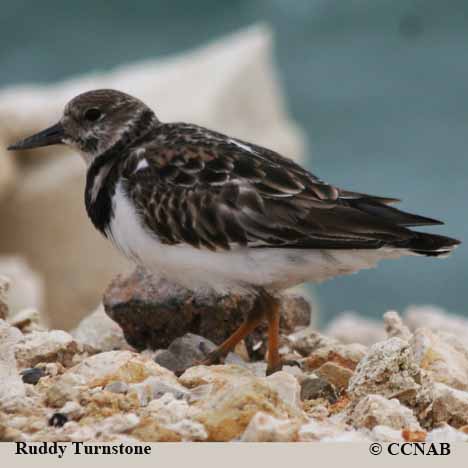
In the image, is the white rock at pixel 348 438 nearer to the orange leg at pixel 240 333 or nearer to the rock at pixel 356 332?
the orange leg at pixel 240 333

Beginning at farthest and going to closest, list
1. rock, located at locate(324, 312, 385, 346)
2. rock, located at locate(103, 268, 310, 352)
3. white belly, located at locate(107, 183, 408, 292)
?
rock, located at locate(324, 312, 385, 346), rock, located at locate(103, 268, 310, 352), white belly, located at locate(107, 183, 408, 292)

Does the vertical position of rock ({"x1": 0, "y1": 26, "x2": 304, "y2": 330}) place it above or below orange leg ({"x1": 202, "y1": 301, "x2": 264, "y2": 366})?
above

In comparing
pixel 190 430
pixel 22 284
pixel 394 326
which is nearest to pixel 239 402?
pixel 190 430

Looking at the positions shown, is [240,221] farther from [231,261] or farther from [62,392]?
[62,392]

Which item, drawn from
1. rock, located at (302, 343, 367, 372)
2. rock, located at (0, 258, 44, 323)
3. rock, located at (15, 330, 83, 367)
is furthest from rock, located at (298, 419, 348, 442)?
rock, located at (0, 258, 44, 323)

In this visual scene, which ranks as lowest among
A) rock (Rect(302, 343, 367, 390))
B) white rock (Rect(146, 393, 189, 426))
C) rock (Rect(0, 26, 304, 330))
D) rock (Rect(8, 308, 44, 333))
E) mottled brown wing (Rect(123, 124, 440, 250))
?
white rock (Rect(146, 393, 189, 426))

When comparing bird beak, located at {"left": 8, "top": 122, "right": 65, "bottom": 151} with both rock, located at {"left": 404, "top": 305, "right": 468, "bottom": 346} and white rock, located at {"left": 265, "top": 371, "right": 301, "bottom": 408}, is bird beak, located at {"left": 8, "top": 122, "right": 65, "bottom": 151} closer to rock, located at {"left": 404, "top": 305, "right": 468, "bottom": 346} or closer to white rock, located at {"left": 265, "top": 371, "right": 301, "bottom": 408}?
white rock, located at {"left": 265, "top": 371, "right": 301, "bottom": 408}

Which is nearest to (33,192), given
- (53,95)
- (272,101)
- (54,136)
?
(53,95)
